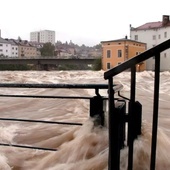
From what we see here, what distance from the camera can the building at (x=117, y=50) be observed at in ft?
130

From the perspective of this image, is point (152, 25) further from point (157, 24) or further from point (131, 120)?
point (131, 120)

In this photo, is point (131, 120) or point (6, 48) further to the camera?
point (6, 48)

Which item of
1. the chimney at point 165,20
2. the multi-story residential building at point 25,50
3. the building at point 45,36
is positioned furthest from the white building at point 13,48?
the chimney at point 165,20

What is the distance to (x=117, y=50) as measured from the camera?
40.6 m

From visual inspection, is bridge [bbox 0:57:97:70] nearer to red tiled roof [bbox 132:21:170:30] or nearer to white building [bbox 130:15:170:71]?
white building [bbox 130:15:170:71]

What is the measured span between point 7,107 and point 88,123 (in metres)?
7.11

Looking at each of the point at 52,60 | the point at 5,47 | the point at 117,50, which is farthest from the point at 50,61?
the point at 5,47

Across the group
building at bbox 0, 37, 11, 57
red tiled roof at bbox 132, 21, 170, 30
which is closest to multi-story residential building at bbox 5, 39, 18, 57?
building at bbox 0, 37, 11, 57

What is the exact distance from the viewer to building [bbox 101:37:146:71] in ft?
130

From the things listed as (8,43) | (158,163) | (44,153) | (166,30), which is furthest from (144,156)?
(8,43)

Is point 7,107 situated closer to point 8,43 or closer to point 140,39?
point 140,39

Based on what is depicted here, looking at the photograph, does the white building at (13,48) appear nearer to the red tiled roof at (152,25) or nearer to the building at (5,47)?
the building at (5,47)

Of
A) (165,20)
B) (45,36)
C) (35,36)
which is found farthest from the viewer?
(35,36)

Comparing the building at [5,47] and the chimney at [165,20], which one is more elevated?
the chimney at [165,20]
